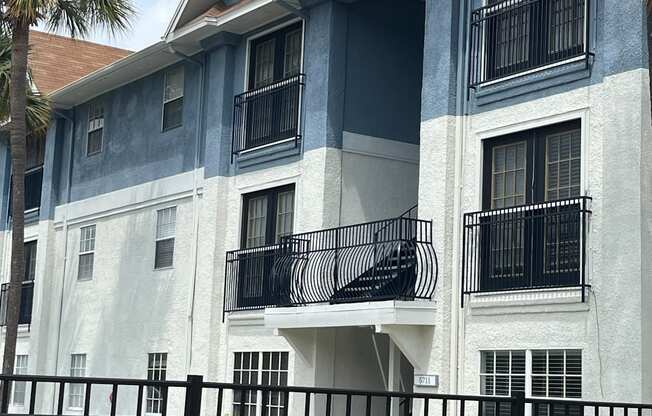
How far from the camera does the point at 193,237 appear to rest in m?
23.2

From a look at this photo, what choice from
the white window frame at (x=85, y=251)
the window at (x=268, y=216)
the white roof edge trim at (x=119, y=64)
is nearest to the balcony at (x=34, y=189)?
the white window frame at (x=85, y=251)

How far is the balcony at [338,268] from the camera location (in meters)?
17.1

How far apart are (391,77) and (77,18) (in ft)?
21.4

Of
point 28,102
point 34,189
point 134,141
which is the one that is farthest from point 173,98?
point 34,189

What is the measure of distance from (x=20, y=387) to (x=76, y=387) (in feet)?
11.5

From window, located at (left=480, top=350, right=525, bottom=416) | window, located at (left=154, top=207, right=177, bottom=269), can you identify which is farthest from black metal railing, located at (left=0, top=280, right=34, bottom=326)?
window, located at (left=480, top=350, right=525, bottom=416)

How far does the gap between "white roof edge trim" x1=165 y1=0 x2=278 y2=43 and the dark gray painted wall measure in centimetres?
174

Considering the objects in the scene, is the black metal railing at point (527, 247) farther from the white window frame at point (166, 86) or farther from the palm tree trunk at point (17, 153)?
the white window frame at point (166, 86)

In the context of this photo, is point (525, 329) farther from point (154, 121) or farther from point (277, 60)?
point (154, 121)

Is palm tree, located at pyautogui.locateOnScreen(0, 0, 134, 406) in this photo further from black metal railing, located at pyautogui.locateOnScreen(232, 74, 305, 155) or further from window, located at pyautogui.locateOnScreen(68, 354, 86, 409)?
window, located at pyautogui.locateOnScreen(68, 354, 86, 409)

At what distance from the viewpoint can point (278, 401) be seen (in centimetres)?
1991

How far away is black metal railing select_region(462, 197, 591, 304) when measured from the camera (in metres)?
15.0

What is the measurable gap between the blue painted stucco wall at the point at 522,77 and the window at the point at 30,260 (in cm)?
1683

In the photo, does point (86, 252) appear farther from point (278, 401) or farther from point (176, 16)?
point (278, 401)
